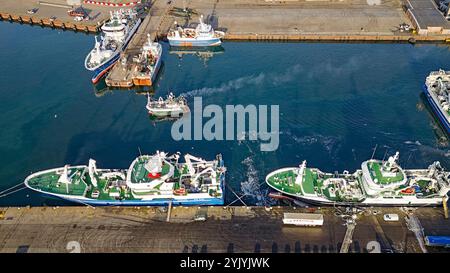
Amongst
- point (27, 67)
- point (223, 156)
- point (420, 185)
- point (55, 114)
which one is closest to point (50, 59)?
point (27, 67)

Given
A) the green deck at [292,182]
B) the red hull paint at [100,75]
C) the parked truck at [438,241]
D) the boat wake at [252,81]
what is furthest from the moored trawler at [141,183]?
the red hull paint at [100,75]

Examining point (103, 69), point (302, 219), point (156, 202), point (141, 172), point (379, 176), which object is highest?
point (103, 69)

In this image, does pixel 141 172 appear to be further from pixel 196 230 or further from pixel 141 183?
pixel 196 230

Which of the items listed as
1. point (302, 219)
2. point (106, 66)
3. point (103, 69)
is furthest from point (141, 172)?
point (106, 66)

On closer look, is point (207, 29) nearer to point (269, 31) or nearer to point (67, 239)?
point (269, 31)

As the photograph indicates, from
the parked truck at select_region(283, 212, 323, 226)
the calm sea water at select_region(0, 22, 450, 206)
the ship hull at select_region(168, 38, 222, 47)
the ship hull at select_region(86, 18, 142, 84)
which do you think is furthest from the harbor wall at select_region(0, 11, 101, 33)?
the parked truck at select_region(283, 212, 323, 226)

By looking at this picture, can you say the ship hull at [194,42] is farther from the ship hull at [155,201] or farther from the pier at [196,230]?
the pier at [196,230]
